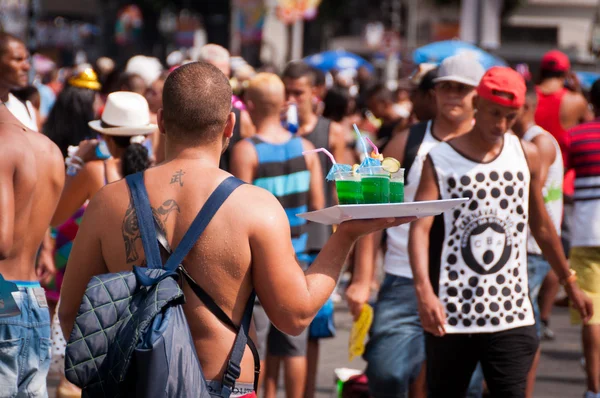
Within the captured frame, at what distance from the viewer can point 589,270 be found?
7469 mm

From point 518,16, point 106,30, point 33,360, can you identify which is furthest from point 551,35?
point 33,360

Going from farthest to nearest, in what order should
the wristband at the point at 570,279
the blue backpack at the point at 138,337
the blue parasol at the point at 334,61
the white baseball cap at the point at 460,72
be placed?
the blue parasol at the point at 334,61 < the white baseball cap at the point at 460,72 < the wristband at the point at 570,279 < the blue backpack at the point at 138,337

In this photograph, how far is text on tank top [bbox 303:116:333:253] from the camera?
7.48 metres

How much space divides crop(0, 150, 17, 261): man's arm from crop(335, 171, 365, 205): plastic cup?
1376 mm

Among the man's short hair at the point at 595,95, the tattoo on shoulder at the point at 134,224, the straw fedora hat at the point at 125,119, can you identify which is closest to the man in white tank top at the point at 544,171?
the man's short hair at the point at 595,95

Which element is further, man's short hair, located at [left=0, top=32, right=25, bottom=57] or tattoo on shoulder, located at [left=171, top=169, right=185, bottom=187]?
man's short hair, located at [left=0, top=32, right=25, bottom=57]

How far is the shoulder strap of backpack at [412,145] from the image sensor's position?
605cm

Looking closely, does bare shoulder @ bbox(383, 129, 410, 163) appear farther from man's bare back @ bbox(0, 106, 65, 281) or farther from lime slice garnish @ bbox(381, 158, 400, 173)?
lime slice garnish @ bbox(381, 158, 400, 173)

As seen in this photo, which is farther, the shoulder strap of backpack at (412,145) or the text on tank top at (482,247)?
the shoulder strap of backpack at (412,145)

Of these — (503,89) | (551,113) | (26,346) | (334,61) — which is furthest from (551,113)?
(334,61)

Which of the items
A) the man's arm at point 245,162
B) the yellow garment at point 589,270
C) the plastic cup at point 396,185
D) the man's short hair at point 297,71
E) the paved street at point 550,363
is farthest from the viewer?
the man's short hair at point 297,71

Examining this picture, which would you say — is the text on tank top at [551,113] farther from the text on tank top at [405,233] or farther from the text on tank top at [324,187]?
the text on tank top at [405,233]

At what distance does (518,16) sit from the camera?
5559 cm

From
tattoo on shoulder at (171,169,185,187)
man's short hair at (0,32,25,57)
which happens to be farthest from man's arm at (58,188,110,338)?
man's short hair at (0,32,25,57)
